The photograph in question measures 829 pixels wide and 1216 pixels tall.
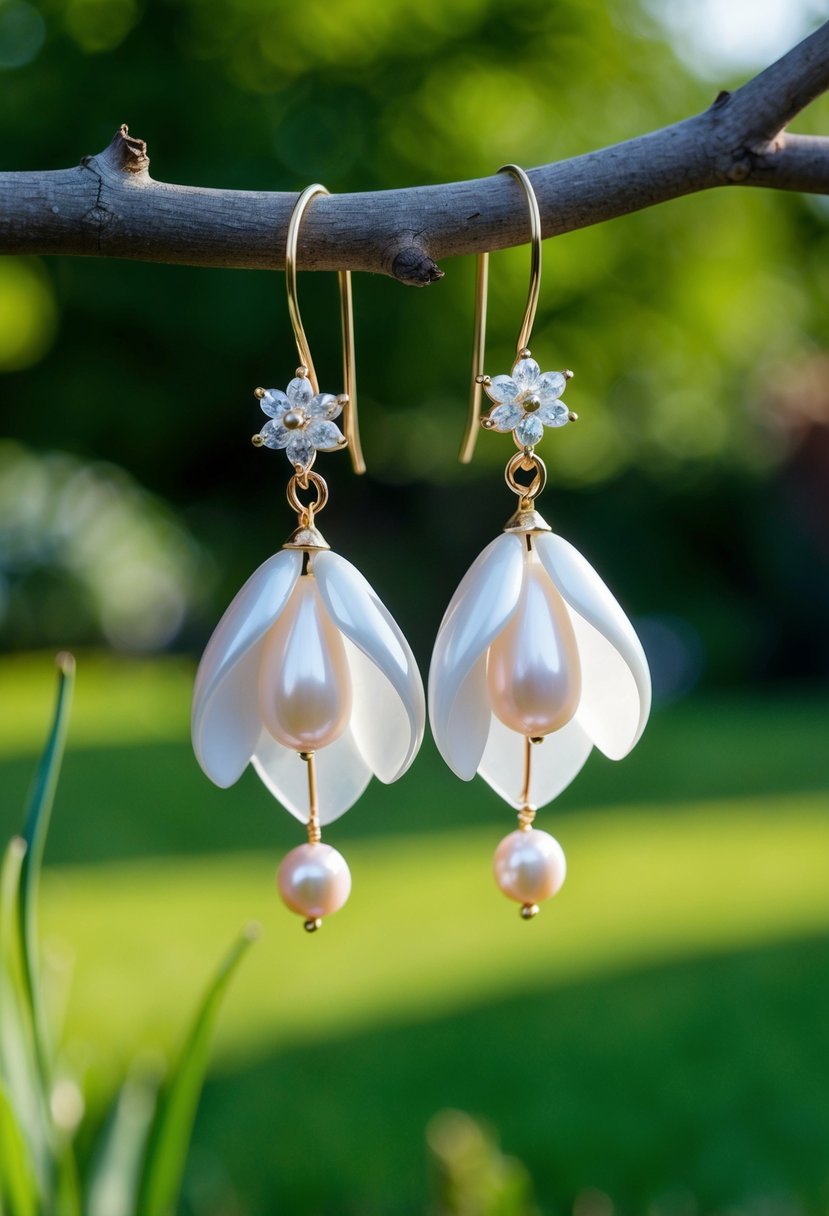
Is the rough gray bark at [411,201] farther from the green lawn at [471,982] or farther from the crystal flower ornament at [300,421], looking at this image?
the green lawn at [471,982]

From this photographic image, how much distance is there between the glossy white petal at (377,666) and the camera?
2.99 ft

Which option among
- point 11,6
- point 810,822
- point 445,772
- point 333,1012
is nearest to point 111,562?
point 11,6

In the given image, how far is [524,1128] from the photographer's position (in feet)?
8.85

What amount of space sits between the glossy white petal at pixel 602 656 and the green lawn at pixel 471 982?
112cm

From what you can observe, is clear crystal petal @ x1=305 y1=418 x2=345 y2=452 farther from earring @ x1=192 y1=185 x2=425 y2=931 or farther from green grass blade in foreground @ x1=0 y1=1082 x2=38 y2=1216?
green grass blade in foreground @ x1=0 y1=1082 x2=38 y2=1216

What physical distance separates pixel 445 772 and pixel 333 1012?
105 inches

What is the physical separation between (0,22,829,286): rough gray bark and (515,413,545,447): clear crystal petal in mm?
122

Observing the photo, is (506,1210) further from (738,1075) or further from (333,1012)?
(333,1012)

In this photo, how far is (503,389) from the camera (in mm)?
918

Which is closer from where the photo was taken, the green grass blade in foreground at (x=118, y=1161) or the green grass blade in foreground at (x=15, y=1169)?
the green grass blade in foreground at (x=15, y=1169)

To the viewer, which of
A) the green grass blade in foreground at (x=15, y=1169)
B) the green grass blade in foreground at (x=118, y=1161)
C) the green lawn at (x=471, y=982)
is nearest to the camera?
the green grass blade in foreground at (x=15, y=1169)

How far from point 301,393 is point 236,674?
217 mm

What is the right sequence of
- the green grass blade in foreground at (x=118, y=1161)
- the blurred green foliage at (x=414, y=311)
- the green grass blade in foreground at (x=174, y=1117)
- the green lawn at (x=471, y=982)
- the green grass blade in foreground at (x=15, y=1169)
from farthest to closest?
the blurred green foliage at (x=414, y=311) → the green lawn at (x=471, y=982) → the green grass blade in foreground at (x=118, y=1161) → the green grass blade in foreground at (x=174, y=1117) → the green grass blade in foreground at (x=15, y=1169)

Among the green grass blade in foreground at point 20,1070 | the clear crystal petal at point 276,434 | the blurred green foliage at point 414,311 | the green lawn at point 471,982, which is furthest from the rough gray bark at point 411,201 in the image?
the blurred green foliage at point 414,311
